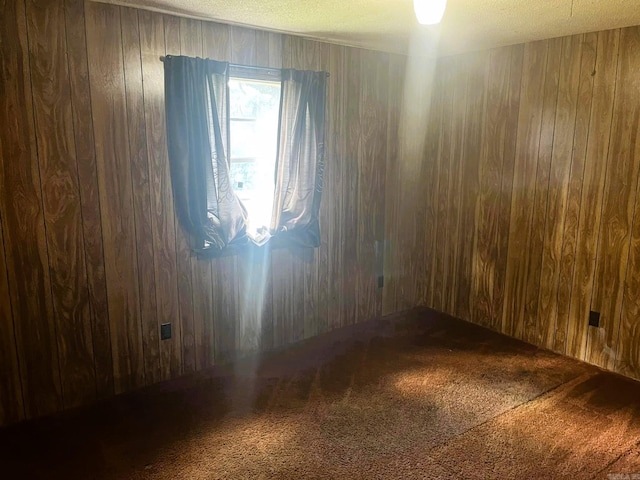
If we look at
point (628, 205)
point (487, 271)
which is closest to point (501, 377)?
point (487, 271)

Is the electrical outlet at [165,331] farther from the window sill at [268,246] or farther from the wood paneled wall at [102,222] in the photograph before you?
the window sill at [268,246]

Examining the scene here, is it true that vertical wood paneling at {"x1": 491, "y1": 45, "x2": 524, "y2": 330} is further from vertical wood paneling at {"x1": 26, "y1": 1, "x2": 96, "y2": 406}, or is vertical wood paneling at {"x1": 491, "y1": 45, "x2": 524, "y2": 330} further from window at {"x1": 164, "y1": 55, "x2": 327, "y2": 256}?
vertical wood paneling at {"x1": 26, "y1": 1, "x2": 96, "y2": 406}

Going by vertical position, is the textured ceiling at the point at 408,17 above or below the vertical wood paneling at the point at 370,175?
above

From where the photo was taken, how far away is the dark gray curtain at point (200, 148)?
9.34 ft

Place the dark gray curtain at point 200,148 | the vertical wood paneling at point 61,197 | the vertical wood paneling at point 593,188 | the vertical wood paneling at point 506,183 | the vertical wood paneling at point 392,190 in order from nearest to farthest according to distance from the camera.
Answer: the vertical wood paneling at point 61,197, the dark gray curtain at point 200,148, the vertical wood paneling at point 593,188, the vertical wood paneling at point 506,183, the vertical wood paneling at point 392,190

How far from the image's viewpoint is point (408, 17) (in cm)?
282

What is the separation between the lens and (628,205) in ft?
9.89

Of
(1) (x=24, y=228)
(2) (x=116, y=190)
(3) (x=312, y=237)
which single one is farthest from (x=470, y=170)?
(1) (x=24, y=228)

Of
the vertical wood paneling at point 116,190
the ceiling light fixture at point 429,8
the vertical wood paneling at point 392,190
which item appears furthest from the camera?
the vertical wood paneling at point 392,190

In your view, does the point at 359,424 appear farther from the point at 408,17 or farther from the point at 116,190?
the point at 408,17

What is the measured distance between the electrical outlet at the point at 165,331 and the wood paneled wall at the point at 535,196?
2057 millimetres

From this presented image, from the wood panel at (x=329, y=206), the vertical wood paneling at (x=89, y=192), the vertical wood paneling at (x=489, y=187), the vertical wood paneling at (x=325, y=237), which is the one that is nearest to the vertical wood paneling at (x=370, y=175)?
the wood panel at (x=329, y=206)

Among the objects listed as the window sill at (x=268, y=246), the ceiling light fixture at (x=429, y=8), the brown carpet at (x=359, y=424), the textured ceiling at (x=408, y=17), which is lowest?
the brown carpet at (x=359, y=424)

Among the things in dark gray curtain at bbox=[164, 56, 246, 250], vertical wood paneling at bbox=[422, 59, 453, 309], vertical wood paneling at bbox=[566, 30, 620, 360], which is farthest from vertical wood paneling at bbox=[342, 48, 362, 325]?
vertical wood paneling at bbox=[566, 30, 620, 360]
